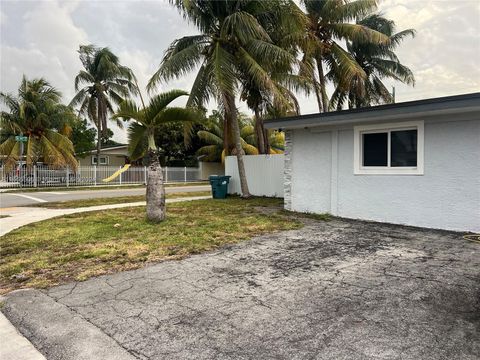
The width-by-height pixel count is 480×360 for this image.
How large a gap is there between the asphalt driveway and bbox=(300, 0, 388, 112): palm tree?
1335 centimetres

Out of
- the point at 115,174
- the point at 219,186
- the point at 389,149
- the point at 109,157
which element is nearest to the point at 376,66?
the point at 219,186

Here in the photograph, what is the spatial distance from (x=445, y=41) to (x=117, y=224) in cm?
1300

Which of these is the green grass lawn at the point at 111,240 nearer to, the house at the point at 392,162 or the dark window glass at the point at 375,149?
the house at the point at 392,162

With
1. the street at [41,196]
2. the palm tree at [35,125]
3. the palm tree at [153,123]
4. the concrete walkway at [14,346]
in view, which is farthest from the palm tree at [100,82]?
the concrete walkway at [14,346]

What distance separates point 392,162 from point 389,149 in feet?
1.10

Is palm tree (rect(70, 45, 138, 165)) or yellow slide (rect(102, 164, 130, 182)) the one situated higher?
palm tree (rect(70, 45, 138, 165))

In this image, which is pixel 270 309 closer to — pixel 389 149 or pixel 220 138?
pixel 389 149

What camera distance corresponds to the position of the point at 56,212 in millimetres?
12258

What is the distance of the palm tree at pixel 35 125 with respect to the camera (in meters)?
23.9

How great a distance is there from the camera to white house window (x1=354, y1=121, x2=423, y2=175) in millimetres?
8531

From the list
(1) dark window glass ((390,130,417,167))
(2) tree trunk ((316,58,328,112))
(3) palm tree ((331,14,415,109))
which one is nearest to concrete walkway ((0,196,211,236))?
(1) dark window glass ((390,130,417,167))

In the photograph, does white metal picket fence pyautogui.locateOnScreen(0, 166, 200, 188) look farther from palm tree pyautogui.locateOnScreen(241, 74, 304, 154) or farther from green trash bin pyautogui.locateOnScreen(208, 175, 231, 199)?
palm tree pyautogui.locateOnScreen(241, 74, 304, 154)

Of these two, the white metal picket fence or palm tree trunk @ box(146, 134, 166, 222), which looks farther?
the white metal picket fence

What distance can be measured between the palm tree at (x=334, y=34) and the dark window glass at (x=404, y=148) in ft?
29.1
